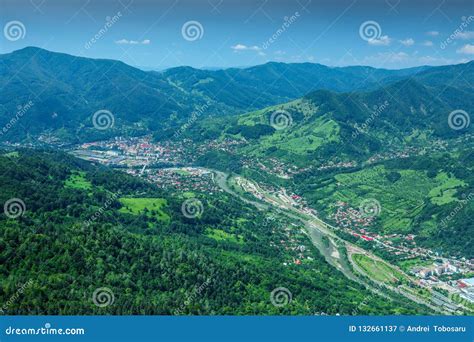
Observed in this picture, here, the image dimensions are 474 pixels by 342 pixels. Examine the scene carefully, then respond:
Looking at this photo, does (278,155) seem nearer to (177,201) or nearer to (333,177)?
(333,177)

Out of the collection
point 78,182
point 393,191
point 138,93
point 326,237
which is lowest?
point 326,237

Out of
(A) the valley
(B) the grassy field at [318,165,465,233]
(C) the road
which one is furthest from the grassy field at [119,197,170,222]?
(B) the grassy field at [318,165,465,233]

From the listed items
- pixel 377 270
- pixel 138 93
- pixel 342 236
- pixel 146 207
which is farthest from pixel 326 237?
pixel 138 93

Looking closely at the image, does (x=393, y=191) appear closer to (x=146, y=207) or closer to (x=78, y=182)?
(x=146, y=207)

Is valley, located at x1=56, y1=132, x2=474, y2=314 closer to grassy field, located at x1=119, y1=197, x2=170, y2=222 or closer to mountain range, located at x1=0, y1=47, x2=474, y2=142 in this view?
grassy field, located at x1=119, y1=197, x2=170, y2=222

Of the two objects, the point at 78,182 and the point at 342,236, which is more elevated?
the point at 78,182

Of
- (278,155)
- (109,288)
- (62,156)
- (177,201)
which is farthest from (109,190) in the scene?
(278,155)
